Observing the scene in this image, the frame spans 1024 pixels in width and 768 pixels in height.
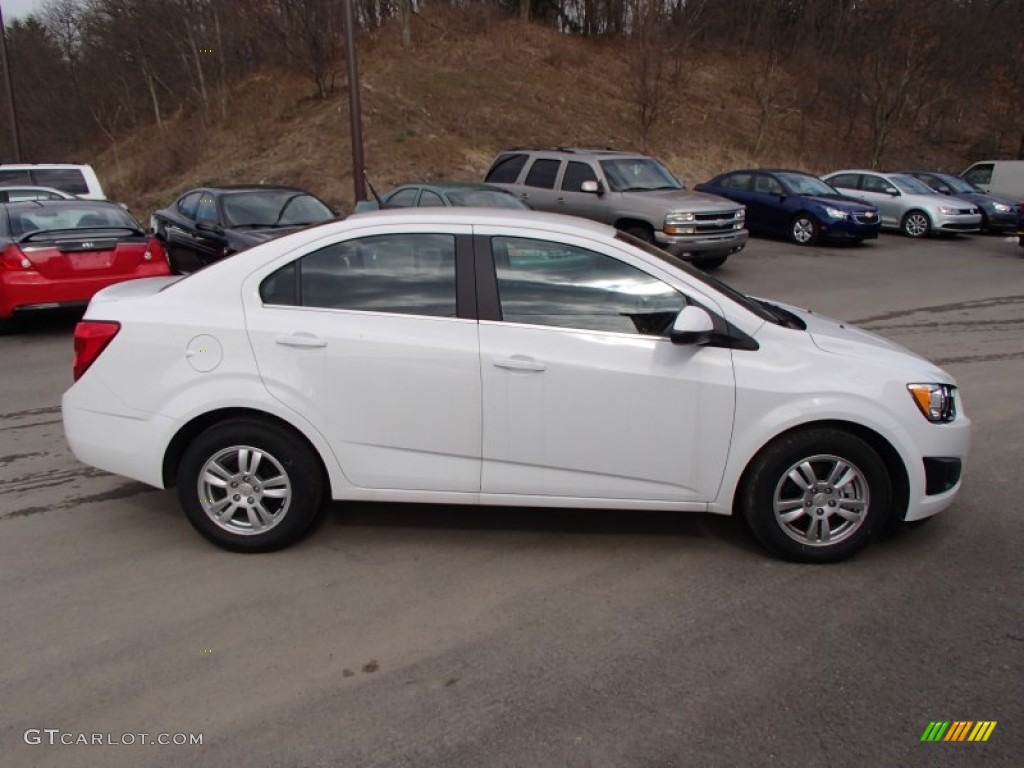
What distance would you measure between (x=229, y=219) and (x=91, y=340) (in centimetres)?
705

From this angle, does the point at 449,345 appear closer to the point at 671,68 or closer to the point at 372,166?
the point at 372,166

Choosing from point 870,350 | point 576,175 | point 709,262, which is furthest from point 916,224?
point 870,350

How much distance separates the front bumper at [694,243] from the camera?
12961 millimetres

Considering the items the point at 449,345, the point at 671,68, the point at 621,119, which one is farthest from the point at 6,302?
the point at 671,68

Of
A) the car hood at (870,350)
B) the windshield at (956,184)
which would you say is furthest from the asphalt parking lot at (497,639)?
the windshield at (956,184)

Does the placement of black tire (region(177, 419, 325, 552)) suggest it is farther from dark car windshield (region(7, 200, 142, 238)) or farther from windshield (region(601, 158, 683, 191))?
windshield (region(601, 158, 683, 191))

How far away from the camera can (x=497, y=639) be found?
11.2 ft

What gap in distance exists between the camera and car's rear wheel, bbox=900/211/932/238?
19.9 m

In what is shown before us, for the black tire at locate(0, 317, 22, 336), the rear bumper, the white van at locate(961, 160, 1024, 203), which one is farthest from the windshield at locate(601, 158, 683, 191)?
the white van at locate(961, 160, 1024, 203)

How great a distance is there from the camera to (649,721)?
9.56 feet

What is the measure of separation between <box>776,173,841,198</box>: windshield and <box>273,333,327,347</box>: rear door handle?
16.7 metres

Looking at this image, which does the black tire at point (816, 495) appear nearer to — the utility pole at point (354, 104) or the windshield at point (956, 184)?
the utility pole at point (354, 104)

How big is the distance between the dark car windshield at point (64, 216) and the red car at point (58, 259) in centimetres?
1

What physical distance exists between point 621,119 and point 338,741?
31.0 metres
